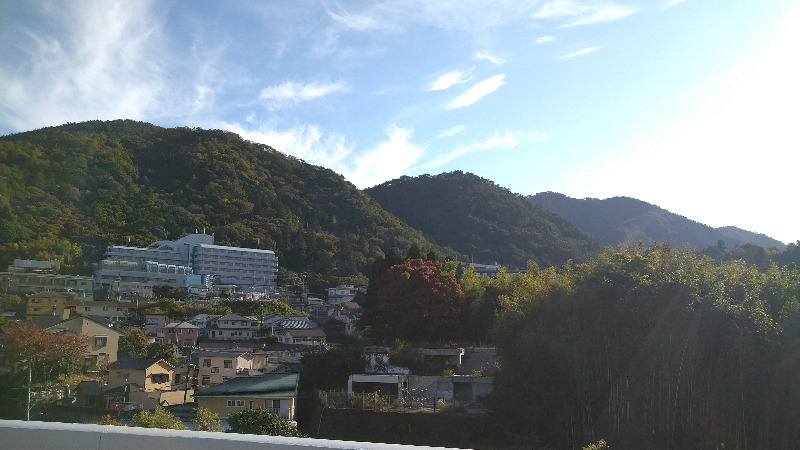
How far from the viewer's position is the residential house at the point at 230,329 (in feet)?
53.4

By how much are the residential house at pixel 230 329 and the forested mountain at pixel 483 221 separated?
58.6 ft

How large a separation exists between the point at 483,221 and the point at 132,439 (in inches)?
1356

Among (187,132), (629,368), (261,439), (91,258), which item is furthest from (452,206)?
(261,439)

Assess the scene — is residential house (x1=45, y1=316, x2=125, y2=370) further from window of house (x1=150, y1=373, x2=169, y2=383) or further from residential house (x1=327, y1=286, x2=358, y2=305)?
residential house (x1=327, y1=286, x2=358, y2=305)

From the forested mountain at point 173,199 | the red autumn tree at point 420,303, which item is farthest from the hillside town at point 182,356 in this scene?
the red autumn tree at point 420,303

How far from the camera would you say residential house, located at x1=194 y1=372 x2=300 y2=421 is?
28.8 feet

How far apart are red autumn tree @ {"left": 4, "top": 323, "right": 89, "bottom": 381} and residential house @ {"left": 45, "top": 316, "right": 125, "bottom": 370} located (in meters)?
0.40

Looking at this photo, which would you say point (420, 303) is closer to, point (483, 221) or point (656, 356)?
point (656, 356)

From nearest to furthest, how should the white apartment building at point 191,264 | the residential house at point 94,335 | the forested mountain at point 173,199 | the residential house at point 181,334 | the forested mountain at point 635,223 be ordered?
the residential house at point 94,335
the forested mountain at point 173,199
the residential house at point 181,334
the white apartment building at point 191,264
the forested mountain at point 635,223

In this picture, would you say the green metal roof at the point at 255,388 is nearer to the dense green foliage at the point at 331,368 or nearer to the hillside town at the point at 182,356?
the hillside town at the point at 182,356

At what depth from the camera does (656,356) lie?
6.61 m

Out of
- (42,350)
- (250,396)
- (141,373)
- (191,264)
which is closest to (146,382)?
(141,373)

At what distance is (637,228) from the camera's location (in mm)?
37938

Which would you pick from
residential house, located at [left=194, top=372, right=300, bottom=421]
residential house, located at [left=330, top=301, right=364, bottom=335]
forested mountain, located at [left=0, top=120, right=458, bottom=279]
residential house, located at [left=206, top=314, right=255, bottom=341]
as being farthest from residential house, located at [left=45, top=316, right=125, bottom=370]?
residential house, located at [left=330, top=301, right=364, bottom=335]
